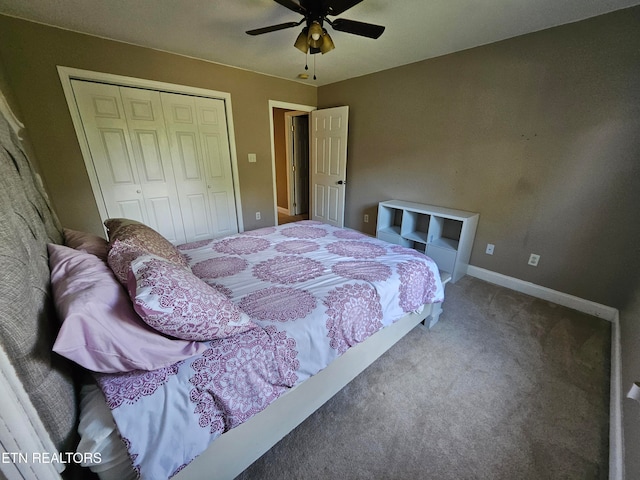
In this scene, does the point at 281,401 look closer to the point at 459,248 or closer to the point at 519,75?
the point at 459,248

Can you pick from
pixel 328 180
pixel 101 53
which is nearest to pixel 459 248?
pixel 328 180

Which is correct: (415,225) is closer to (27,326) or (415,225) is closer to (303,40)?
(303,40)

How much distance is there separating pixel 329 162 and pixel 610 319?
11.6 feet

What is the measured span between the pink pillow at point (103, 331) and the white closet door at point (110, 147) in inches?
87.2

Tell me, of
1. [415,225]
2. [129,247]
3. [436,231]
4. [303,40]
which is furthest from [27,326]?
[415,225]

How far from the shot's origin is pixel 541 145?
225 cm

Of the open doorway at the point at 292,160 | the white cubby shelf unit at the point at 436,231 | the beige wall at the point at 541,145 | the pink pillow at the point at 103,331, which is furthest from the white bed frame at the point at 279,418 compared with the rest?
the open doorway at the point at 292,160

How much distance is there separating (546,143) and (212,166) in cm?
364

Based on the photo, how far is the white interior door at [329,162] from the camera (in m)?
3.74

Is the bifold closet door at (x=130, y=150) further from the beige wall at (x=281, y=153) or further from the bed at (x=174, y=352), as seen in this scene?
the beige wall at (x=281, y=153)

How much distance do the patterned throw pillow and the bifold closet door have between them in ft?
4.63

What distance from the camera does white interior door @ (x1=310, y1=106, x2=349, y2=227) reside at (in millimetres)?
3742

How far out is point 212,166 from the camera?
333cm

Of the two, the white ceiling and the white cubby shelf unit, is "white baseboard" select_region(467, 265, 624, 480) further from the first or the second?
the white ceiling
